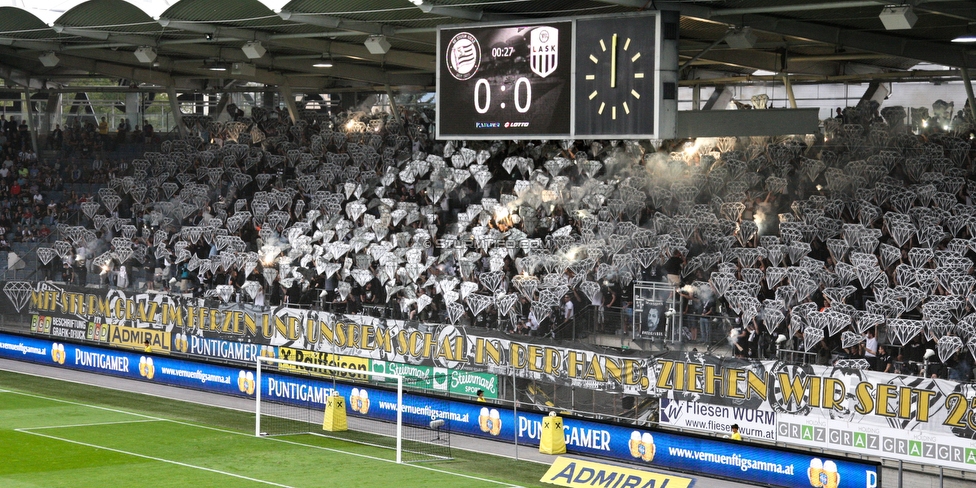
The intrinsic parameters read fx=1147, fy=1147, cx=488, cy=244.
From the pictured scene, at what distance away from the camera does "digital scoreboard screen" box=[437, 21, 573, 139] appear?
1591 cm

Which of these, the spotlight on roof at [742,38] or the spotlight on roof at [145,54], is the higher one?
the spotlight on roof at [145,54]

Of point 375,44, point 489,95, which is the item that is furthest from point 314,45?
point 489,95

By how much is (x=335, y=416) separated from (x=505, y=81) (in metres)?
7.35

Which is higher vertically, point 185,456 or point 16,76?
point 16,76

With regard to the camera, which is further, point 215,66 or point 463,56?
point 215,66

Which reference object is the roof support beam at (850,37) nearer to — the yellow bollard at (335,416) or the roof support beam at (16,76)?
the yellow bollard at (335,416)

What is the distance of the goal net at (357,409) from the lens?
63.5 feet

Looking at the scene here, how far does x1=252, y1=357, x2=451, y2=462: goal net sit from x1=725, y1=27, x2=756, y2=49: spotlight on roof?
25.6ft

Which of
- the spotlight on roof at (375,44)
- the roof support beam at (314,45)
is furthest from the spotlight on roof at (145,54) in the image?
the spotlight on roof at (375,44)

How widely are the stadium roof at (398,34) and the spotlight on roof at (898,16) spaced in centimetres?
23

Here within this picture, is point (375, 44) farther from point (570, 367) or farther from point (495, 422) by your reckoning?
point (495, 422)

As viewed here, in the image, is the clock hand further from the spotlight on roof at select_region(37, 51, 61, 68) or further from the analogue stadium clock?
the spotlight on roof at select_region(37, 51, 61, 68)

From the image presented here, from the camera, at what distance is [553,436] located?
18.3m

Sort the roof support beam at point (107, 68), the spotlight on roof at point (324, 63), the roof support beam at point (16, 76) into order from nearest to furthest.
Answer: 1. the spotlight on roof at point (324, 63)
2. the roof support beam at point (107, 68)
3. the roof support beam at point (16, 76)
